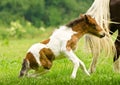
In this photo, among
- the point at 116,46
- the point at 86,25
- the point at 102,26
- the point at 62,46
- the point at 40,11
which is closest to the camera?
the point at 62,46

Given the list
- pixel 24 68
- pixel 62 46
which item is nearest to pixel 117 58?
pixel 62 46

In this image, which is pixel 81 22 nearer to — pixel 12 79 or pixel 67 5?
pixel 12 79

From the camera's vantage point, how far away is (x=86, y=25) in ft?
25.4

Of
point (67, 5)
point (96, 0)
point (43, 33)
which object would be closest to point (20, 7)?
point (67, 5)

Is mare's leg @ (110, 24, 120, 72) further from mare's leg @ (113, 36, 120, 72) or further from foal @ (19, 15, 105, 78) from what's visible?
foal @ (19, 15, 105, 78)

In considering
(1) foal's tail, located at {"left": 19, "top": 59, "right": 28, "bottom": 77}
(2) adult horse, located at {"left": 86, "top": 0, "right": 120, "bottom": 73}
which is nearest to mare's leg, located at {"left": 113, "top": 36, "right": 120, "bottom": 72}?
(2) adult horse, located at {"left": 86, "top": 0, "right": 120, "bottom": 73}

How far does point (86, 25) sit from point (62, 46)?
22.3 inches

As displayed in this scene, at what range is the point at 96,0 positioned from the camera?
8.72 meters

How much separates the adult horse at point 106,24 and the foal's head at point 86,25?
1.97ft

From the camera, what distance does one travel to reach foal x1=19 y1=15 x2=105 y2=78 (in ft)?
24.7

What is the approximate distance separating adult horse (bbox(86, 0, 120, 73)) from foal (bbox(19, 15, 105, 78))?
0.64 meters

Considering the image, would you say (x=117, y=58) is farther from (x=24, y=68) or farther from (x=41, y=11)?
(x=41, y=11)

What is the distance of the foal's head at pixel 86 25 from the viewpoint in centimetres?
772

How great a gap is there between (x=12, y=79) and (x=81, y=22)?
1.43 m
